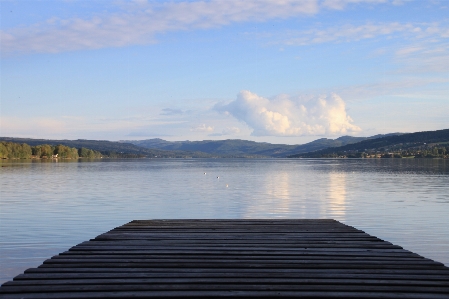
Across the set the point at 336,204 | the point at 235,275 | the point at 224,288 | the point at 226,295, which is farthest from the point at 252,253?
the point at 336,204

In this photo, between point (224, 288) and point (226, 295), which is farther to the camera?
point (224, 288)

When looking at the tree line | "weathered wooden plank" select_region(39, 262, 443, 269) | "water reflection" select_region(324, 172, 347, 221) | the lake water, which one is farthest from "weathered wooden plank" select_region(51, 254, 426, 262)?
the tree line

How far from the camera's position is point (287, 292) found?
6.00 metres

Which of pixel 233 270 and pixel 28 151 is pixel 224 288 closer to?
pixel 233 270

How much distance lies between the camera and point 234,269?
7.21 m

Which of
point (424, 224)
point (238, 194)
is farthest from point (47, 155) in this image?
point (424, 224)

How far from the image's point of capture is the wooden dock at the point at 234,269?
606cm

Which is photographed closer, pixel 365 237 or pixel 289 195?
pixel 365 237

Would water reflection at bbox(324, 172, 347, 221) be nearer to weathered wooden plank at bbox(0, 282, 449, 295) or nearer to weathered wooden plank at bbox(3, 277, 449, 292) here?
weathered wooden plank at bbox(3, 277, 449, 292)

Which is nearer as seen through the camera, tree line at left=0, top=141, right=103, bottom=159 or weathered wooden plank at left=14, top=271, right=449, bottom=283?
weathered wooden plank at left=14, top=271, right=449, bottom=283

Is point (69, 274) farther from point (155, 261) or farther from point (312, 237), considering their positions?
point (312, 237)

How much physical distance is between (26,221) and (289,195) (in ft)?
59.4

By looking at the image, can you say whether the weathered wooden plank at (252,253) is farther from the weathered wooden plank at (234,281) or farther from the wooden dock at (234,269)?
the weathered wooden plank at (234,281)

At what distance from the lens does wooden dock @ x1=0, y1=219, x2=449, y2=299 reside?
6.06m
